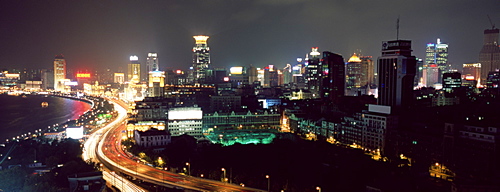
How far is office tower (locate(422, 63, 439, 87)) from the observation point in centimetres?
7206

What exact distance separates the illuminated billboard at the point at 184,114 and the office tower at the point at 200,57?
41.8 m

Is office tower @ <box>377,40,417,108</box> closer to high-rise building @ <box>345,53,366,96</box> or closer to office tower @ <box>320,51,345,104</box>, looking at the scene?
office tower @ <box>320,51,345,104</box>

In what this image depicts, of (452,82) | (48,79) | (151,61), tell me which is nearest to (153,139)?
(452,82)

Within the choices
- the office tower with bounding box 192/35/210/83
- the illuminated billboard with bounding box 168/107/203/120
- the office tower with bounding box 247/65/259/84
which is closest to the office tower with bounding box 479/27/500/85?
the office tower with bounding box 247/65/259/84

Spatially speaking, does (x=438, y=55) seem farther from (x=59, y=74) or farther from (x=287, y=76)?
(x=59, y=74)

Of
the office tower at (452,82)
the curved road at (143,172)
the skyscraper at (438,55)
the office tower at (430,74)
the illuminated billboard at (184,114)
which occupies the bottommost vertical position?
the curved road at (143,172)

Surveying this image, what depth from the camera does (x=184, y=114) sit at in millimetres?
29109

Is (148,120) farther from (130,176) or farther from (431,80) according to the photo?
(431,80)

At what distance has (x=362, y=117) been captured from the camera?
25.9 metres

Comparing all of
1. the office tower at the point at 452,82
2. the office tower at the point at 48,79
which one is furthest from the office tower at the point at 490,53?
the office tower at the point at 48,79

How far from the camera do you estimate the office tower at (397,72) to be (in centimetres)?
2798

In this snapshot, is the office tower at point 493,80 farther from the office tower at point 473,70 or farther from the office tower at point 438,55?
the office tower at point 438,55

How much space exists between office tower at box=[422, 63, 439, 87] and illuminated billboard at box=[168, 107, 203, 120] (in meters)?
56.0

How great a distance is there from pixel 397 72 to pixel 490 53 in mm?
44094
